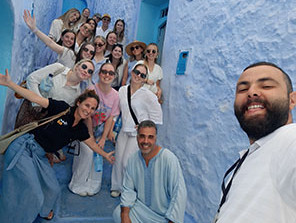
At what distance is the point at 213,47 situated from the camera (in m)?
2.97

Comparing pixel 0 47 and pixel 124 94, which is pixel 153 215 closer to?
pixel 124 94

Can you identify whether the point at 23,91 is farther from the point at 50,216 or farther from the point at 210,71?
the point at 210,71

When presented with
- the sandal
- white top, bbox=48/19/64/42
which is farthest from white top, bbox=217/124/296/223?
white top, bbox=48/19/64/42

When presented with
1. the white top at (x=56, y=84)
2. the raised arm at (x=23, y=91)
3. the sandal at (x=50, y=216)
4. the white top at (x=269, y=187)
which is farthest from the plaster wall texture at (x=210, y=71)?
the white top at (x=269, y=187)

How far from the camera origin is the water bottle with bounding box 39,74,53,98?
8.72ft

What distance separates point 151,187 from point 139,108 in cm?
118

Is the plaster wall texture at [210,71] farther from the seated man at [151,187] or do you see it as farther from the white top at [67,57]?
the seated man at [151,187]

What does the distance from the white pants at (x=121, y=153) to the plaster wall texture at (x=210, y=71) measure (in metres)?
0.71

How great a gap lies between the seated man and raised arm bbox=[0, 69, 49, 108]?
1.02 meters

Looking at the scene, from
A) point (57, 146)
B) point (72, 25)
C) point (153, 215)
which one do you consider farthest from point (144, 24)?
point (153, 215)

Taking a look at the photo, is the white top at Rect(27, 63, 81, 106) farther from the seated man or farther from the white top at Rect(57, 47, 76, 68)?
the seated man

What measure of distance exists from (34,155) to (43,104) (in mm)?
508

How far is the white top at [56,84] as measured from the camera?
8.63 feet

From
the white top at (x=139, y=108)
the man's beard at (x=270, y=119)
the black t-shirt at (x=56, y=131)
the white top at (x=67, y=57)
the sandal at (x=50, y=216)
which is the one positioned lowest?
the sandal at (x=50, y=216)
